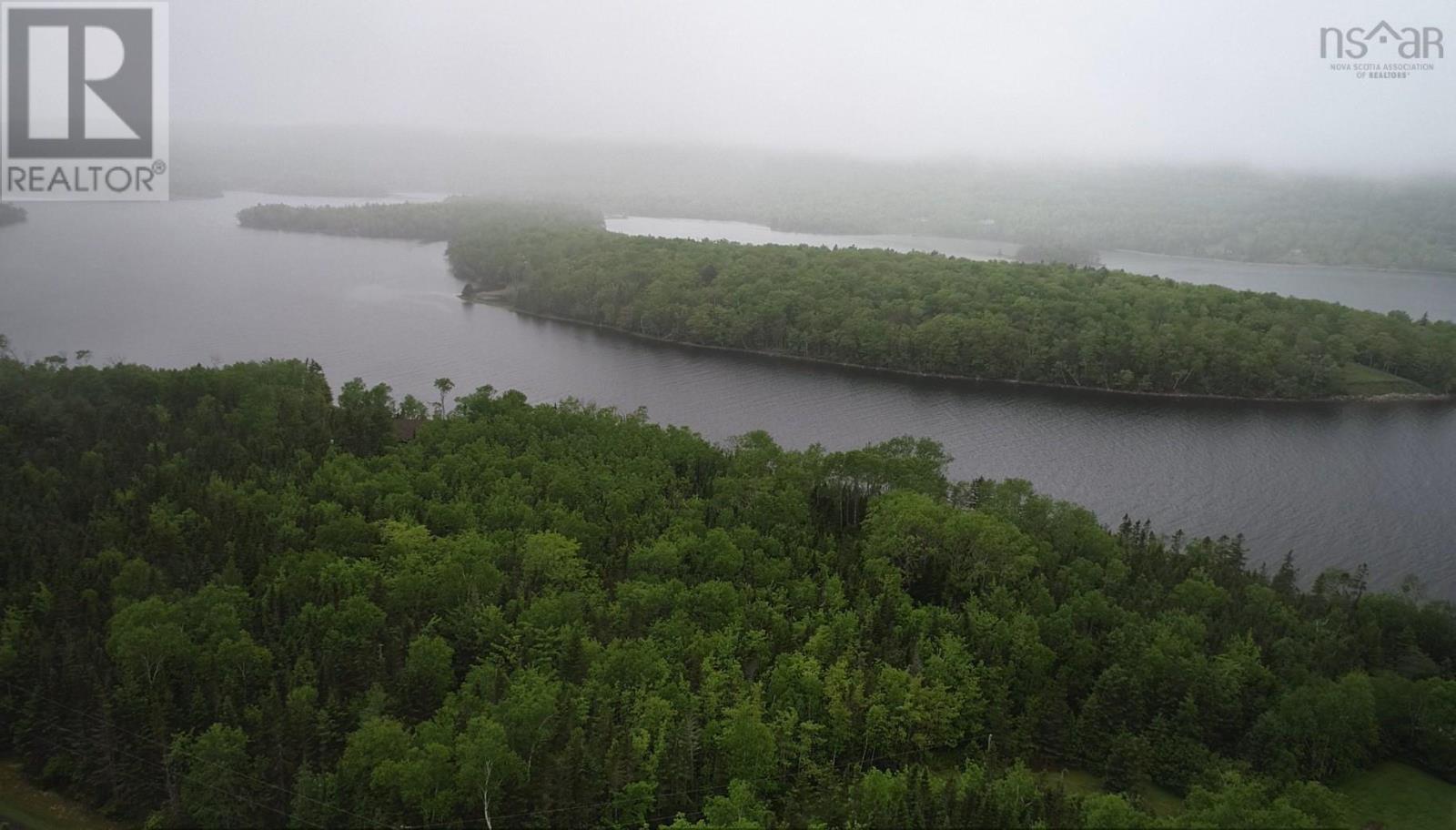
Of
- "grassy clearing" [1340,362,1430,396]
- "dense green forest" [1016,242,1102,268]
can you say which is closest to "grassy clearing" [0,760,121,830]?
"grassy clearing" [1340,362,1430,396]

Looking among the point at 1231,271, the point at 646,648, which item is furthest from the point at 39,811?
the point at 1231,271

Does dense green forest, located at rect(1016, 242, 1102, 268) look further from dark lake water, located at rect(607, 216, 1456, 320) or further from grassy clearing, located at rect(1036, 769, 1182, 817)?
grassy clearing, located at rect(1036, 769, 1182, 817)

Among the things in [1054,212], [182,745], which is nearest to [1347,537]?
[182,745]

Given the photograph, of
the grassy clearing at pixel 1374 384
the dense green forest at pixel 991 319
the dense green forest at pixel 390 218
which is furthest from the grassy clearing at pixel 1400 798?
the dense green forest at pixel 390 218

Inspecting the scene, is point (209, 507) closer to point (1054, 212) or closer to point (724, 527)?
point (724, 527)

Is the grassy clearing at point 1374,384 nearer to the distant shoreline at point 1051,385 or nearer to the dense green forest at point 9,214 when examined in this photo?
the distant shoreline at point 1051,385
